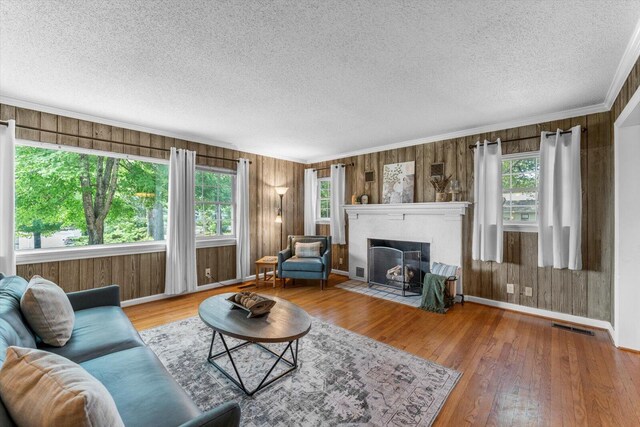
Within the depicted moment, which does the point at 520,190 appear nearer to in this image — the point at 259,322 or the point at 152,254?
the point at 259,322

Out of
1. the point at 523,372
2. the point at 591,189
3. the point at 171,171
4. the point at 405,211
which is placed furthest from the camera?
the point at 405,211

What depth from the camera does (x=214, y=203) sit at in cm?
479

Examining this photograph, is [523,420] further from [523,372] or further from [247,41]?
[247,41]

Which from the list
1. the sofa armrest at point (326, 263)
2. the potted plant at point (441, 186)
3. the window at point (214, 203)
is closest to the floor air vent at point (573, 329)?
the potted plant at point (441, 186)

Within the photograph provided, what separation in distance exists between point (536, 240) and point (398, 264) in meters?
1.89

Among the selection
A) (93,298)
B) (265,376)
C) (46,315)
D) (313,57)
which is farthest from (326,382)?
(313,57)

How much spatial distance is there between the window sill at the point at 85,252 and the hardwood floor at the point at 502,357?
0.77 meters

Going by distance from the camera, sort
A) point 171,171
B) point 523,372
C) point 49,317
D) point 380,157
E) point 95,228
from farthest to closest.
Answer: point 380,157
point 171,171
point 95,228
point 523,372
point 49,317

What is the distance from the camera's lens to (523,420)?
176cm

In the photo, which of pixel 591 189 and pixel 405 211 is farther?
pixel 405 211

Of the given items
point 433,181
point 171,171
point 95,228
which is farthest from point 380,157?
point 95,228

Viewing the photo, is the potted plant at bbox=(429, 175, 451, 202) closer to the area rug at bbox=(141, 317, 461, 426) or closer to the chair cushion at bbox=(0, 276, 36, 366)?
the area rug at bbox=(141, 317, 461, 426)

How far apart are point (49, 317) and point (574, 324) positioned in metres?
4.95

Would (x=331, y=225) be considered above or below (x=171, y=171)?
below
